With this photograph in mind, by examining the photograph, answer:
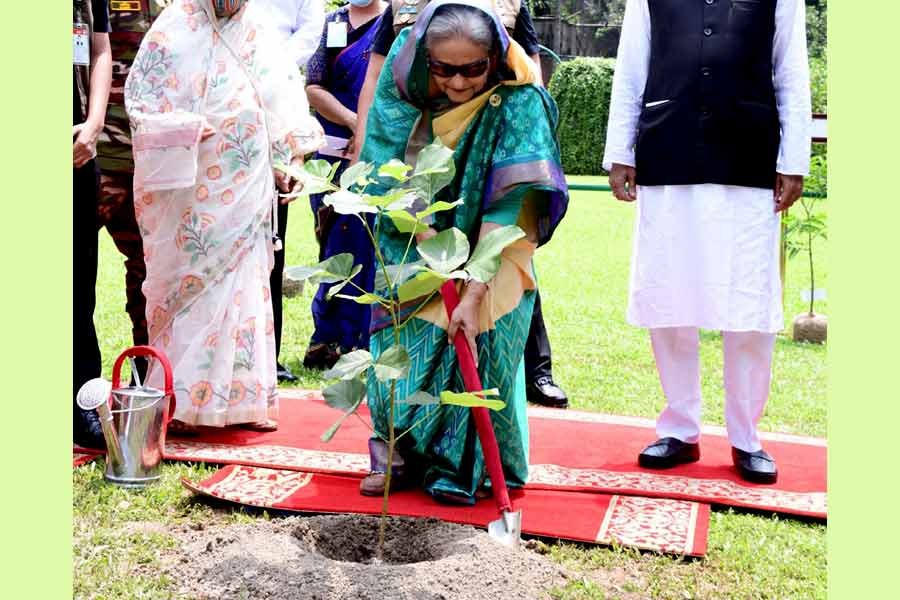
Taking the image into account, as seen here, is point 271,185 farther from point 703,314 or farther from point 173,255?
point 703,314

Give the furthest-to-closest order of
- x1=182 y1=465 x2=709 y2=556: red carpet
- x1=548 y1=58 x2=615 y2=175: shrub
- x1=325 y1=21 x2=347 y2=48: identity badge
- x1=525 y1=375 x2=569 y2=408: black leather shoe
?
x1=548 y1=58 x2=615 y2=175: shrub
x1=325 y1=21 x2=347 y2=48: identity badge
x1=525 y1=375 x2=569 y2=408: black leather shoe
x1=182 y1=465 x2=709 y2=556: red carpet

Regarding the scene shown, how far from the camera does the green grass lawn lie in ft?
11.1

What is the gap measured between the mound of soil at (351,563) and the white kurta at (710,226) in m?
1.42

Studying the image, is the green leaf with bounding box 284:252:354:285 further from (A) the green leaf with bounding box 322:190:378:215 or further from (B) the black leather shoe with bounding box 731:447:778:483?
(B) the black leather shoe with bounding box 731:447:778:483

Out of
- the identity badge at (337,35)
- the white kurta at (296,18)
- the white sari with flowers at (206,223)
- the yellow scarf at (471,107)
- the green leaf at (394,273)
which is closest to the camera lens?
the green leaf at (394,273)

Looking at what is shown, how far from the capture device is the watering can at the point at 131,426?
13.7ft

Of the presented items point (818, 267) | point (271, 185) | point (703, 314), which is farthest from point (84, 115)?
point (818, 267)

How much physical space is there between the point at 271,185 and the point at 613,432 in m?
1.89

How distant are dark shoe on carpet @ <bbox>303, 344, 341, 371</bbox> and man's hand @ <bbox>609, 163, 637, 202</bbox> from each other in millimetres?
2307

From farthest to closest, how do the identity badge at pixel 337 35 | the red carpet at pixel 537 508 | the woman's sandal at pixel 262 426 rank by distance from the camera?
the identity badge at pixel 337 35
the woman's sandal at pixel 262 426
the red carpet at pixel 537 508

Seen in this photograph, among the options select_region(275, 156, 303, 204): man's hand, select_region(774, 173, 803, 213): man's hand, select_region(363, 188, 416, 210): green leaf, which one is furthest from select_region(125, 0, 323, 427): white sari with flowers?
select_region(774, 173, 803, 213): man's hand

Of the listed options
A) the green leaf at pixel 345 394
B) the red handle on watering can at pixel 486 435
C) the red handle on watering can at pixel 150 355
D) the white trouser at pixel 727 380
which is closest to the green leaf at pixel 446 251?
the green leaf at pixel 345 394

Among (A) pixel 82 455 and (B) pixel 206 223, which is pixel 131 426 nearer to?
(A) pixel 82 455

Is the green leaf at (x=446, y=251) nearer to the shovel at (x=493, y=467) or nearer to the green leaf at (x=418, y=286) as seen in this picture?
the green leaf at (x=418, y=286)
